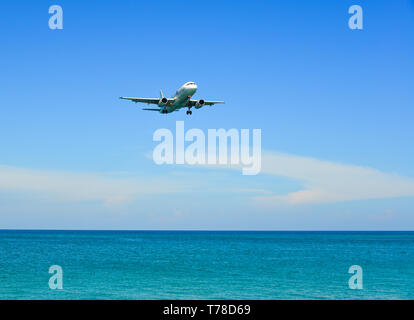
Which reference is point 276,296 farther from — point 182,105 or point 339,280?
point 182,105

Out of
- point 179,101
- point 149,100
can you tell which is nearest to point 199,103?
point 179,101

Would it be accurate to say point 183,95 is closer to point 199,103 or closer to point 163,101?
point 163,101

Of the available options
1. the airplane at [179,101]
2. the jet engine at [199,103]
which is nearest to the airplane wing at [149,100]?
the airplane at [179,101]

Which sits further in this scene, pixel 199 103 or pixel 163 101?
pixel 199 103

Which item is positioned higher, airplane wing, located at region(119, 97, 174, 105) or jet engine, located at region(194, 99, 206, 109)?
airplane wing, located at region(119, 97, 174, 105)

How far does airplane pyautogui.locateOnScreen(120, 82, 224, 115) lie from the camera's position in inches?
2399

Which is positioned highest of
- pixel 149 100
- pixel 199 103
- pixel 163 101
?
pixel 149 100

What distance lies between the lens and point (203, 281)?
67438 mm

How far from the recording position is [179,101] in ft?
210

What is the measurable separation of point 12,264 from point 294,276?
50983 mm

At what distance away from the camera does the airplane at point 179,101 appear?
200 ft

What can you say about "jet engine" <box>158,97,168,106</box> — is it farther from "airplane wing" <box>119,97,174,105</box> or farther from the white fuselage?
the white fuselage

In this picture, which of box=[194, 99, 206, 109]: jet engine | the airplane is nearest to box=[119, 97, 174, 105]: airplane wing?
the airplane
